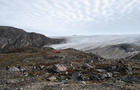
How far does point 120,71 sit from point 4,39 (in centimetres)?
17116

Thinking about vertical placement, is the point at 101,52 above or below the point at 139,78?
below

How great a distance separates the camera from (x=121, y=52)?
118m

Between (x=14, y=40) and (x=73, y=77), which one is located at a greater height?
(x=14, y=40)

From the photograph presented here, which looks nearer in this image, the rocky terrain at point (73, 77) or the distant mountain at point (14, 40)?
the rocky terrain at point (73, 77)

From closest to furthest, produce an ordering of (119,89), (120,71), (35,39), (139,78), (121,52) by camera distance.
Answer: (119,89)
(139,78)
(120,71)
(121,52)
(35,39)

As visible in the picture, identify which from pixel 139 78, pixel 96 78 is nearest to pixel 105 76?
pixel 96 78

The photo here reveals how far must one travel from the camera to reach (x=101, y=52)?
411 feet

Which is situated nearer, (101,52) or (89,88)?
(89,88)

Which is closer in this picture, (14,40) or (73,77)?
(73,77)

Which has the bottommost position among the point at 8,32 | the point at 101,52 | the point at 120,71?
the point at 101,52

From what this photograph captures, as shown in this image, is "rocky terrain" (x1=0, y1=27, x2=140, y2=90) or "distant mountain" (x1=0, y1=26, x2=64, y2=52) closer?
"rocky terrain" (x1=0, y1=27, x2=140, y2=90)

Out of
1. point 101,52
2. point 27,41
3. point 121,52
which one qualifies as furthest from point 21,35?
point 121,52

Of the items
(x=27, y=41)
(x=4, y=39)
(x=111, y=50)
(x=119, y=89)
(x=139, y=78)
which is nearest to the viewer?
(x=119, y=89)

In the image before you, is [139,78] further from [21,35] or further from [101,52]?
[21,35]
